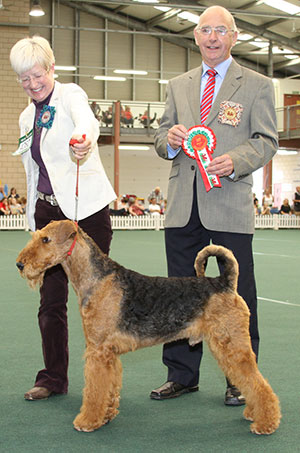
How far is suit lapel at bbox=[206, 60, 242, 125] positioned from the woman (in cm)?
63

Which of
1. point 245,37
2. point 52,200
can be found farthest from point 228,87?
point 245,37

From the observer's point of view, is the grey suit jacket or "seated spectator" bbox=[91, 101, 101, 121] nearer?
the grey suit jacket

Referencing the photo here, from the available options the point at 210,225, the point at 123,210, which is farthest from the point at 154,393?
the point at 123,210

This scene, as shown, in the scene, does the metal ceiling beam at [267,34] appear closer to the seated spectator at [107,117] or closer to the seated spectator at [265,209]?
the seated spectator at [107,117]

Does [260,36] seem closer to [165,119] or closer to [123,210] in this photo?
[123,210]

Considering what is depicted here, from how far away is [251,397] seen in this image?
8.89 feet

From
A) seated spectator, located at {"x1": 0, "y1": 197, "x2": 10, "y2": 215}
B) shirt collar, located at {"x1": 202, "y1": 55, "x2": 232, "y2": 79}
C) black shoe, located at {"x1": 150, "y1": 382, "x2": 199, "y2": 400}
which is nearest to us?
shirt collar, located at {"x1": 202, "y1": 55, "x2": 232, "y2": 79}

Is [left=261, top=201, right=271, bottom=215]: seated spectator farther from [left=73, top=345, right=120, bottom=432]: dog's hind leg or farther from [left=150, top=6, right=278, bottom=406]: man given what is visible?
[left=73, top=345, right=120, bottom=432]: dog's hind leg

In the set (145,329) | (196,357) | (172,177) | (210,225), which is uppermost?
(172,177)

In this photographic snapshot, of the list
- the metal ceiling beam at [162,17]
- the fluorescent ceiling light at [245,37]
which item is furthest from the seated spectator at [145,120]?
the fluorescent ceiling light at [245,37]

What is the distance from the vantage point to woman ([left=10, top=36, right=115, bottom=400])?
293cm

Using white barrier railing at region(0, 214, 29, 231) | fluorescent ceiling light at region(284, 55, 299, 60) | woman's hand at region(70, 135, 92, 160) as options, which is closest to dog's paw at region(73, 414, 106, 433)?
woman's hand at region(70, 135, 92, 160)

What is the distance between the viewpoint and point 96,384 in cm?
262

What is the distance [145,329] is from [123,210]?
16.1m
